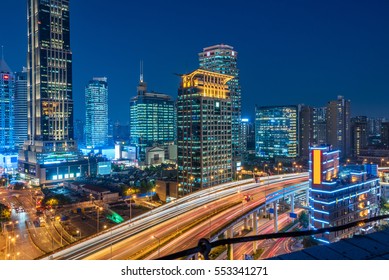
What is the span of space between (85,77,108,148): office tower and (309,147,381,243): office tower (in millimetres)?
48389

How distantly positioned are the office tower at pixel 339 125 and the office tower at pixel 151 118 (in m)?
19.7

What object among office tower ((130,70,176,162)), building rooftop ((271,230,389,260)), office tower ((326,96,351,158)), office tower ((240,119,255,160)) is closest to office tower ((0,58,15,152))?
office tower ((130,70,176,162))

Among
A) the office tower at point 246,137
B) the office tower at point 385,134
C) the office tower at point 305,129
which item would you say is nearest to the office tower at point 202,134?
the office tower at point 305,129

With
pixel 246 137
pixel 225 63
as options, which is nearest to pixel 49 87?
pixel 225 63

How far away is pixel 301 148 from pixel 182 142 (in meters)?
21.7

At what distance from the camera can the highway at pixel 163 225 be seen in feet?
Answer: 20.4

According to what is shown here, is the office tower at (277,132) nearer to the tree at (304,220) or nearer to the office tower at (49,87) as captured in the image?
the office tower at (49,87)

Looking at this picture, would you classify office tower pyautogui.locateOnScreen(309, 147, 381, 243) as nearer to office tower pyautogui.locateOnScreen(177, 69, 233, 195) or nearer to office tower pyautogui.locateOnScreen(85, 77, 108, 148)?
office tower pyautogui.locateOnScreen(177, 69, 233, 195)

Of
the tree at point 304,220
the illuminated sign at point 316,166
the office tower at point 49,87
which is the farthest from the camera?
the office tower at point 49,87

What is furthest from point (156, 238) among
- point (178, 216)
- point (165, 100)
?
point (165, 100)

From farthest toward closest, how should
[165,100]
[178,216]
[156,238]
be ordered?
[165,100] < [178,216] < [156,238]

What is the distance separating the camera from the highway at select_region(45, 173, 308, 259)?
6.21 metres

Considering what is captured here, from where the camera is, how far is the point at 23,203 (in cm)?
1856

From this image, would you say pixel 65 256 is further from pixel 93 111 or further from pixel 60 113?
pixel 93 111
